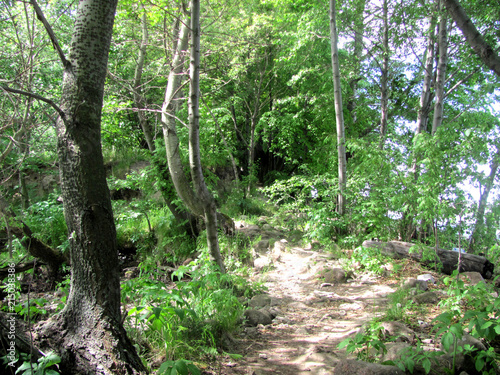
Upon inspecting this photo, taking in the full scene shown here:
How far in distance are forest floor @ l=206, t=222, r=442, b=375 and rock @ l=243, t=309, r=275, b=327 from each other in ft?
0.26

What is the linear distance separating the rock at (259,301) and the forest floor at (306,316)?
12 centimetres

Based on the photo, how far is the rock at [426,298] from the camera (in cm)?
375

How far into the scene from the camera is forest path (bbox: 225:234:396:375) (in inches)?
103

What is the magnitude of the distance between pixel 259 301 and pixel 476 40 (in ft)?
12.3

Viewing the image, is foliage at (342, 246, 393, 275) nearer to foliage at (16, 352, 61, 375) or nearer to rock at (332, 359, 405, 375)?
rock at (332, 359, 405, 375)

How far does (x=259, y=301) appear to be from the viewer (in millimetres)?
4355

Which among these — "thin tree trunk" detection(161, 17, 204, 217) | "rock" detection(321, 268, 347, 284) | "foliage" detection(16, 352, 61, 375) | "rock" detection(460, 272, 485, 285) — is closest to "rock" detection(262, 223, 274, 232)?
"rock" detection(321, 268, 347, 284)

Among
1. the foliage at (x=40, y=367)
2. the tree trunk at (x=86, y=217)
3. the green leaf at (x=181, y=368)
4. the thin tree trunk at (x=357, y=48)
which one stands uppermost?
the thin tree trunk at (x=357, y=48)

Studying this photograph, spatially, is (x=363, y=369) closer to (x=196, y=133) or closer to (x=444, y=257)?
(x=196, y=133)

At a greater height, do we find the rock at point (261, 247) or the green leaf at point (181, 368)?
the green leaf at point (181, 368)

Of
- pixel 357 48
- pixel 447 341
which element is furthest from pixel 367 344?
pixel 357 48

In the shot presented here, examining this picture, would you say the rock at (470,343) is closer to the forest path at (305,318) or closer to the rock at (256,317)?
the forest path at (305,318)

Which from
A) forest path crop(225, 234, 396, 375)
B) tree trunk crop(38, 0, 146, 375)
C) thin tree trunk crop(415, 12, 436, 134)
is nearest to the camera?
tree trunk crop(38, 0, 146, 375)

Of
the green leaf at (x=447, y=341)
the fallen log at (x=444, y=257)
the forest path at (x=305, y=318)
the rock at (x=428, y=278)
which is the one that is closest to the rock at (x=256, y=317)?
the forest path at (x=305, y=318)
